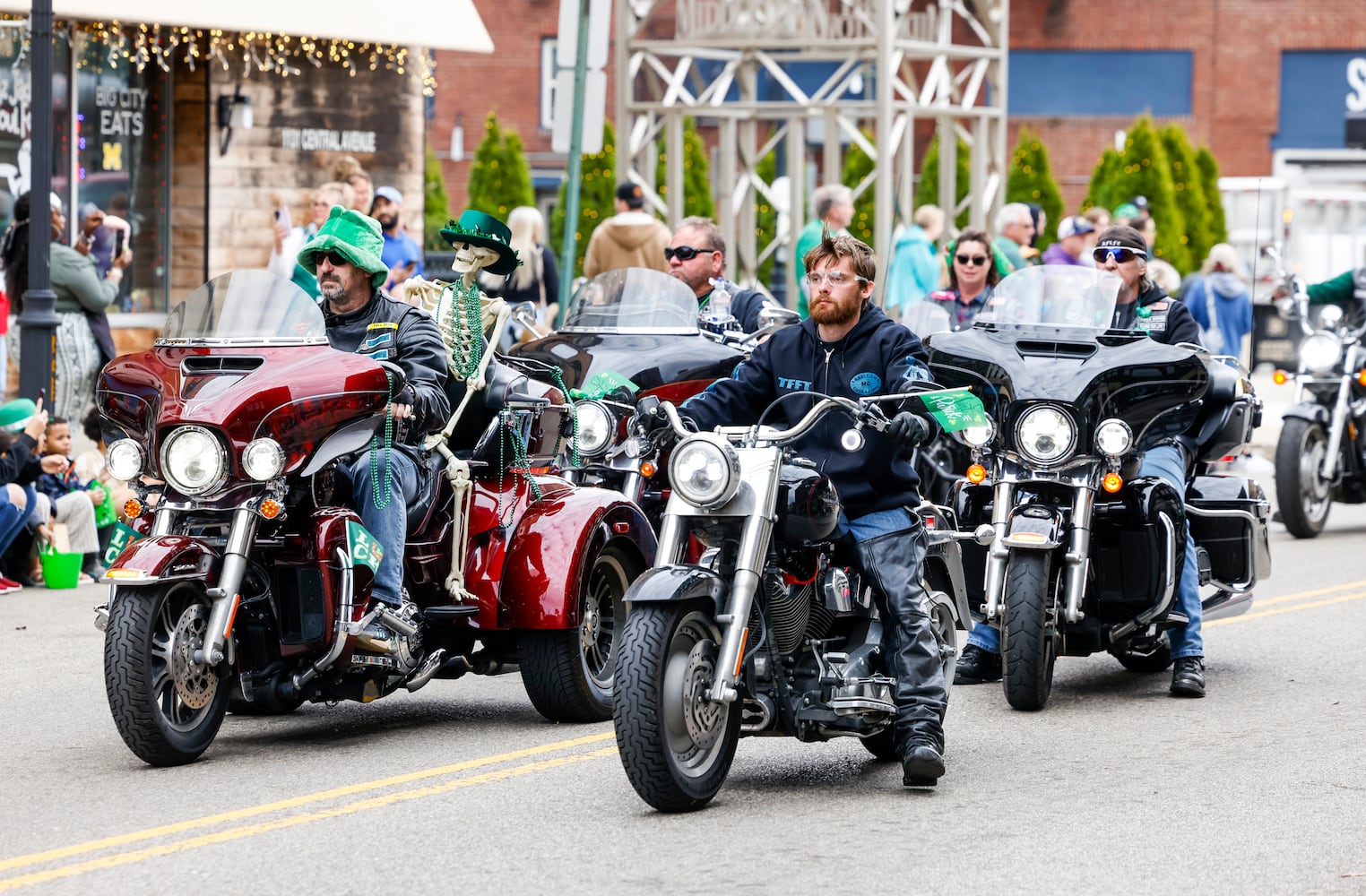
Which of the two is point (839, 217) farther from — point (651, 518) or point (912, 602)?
point (912, 602)

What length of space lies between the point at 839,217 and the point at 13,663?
6836 mm

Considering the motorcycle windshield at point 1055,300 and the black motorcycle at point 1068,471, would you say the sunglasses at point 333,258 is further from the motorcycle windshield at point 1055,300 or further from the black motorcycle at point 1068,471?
the motorcycle windshield at point 1055,300

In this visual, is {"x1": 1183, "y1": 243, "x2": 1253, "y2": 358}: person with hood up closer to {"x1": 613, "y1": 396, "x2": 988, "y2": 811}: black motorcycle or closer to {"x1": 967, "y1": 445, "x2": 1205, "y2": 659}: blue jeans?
{"x1": 967, "y1": 445, "x2": 1205, "y2": 659}: blue jeans

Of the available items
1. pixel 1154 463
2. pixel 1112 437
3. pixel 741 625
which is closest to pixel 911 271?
pixel 1154 463

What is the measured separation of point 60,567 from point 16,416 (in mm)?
832

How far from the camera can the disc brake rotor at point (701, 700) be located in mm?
6535

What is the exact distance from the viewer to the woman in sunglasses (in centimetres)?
1213

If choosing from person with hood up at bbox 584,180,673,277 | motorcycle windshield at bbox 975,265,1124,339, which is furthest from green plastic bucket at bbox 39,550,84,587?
motorcycle windshield at bbox 975,265,1124,339

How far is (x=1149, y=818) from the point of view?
22.2 feet

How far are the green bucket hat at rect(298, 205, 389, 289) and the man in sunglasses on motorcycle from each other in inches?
116

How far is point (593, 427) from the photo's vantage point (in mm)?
9617

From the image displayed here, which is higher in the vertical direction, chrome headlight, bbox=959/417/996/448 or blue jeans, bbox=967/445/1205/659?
chrome headlight, bbox=959/417/996/448

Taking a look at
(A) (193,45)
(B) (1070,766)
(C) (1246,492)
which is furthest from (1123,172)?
(B) (1070,766)

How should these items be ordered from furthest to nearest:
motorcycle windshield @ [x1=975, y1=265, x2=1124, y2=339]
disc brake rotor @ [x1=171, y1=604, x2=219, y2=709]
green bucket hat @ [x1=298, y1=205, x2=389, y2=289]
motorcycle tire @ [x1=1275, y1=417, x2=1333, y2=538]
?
motorcycle tire @ [x1=1275, y1=417, x2=1333, y2=538]
motorcycle windshield @ [x1=975, y1=265, x2=1124, y2=339]
green bucket hat @ [x1=298, y1=205, x2=389, y2=289]
disc brake rotor @ [x1=171, y1=604, x2=219, y2=709]
